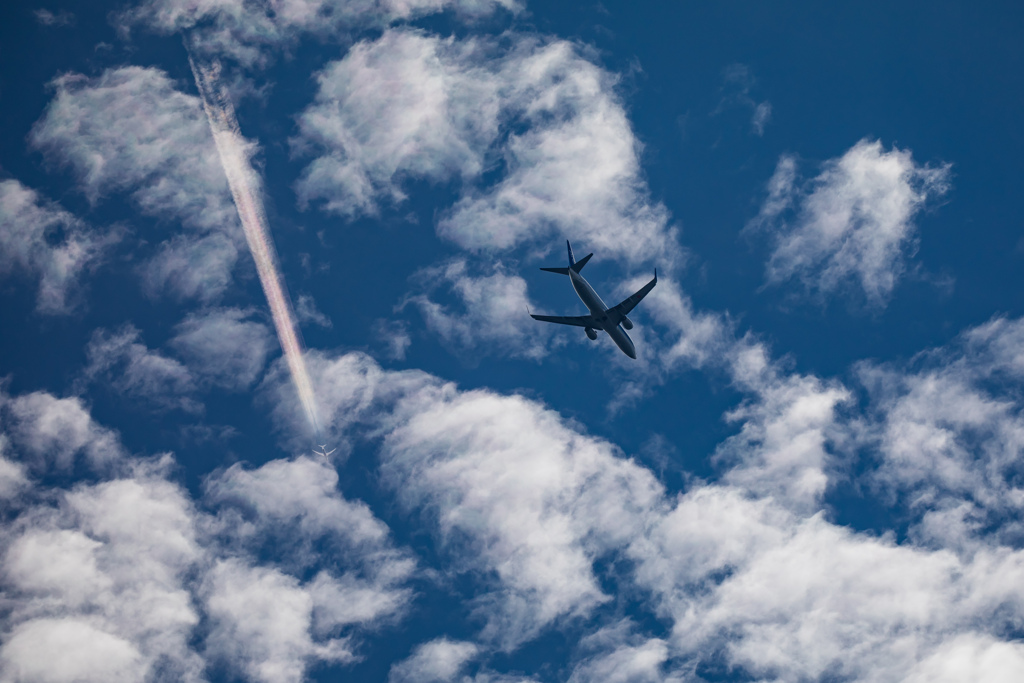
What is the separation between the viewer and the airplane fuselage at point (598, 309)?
10988 centimetres

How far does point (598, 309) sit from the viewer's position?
111125 mm

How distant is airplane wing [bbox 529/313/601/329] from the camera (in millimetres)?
115000

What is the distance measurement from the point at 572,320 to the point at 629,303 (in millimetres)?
9744

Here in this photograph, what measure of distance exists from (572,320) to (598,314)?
22.9 feet

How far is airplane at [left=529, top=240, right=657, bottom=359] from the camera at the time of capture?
362 ft

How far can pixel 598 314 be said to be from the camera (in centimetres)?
11200

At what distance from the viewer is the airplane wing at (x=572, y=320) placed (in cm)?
11500

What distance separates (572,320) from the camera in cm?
11819

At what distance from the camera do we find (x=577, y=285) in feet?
362

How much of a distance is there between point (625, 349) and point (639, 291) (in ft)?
33.6

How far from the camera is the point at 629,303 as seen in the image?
368ft

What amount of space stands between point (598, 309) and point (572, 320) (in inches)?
307

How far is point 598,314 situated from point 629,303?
4601 millimetres

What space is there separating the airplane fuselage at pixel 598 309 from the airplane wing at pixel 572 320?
3.97 ft
